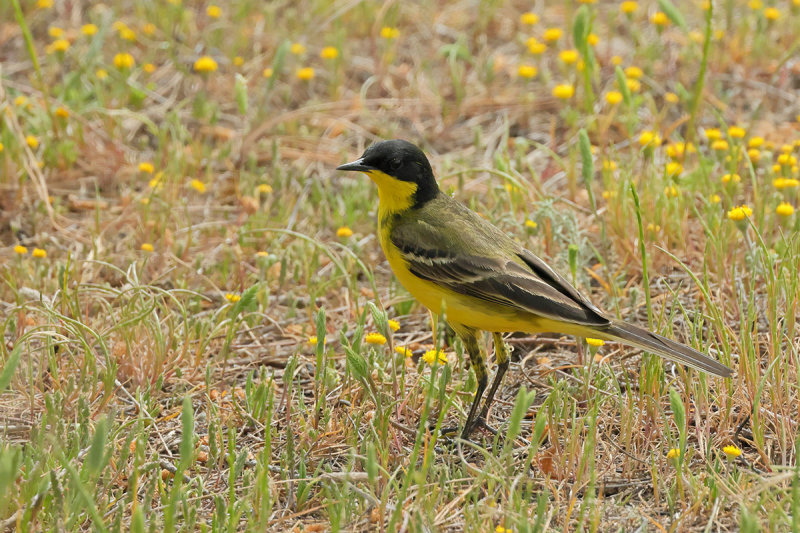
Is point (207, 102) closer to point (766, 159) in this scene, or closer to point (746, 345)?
point (766, 159)

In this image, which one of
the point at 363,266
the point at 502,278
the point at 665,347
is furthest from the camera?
the point at 363,266

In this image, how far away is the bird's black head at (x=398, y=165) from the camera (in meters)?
5.23

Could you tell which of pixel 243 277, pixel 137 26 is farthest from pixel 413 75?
pixel 243 277

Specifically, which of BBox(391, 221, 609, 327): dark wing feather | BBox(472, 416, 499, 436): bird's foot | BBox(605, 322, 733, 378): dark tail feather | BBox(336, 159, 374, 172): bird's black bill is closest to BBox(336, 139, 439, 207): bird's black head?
BBox(336, 159, 374, 172): bird's black bill

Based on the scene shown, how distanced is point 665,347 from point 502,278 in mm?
826

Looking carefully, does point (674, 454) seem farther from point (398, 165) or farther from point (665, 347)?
point (398, 165)

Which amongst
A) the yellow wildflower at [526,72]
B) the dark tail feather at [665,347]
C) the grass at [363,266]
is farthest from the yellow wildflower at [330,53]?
the dark tail feather at [665,347]

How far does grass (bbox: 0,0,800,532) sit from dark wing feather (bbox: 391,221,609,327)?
286mm

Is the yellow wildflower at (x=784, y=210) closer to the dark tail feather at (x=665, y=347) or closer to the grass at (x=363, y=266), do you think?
the grass at (x=363, y=266)

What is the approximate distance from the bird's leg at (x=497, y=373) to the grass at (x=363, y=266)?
0.10 meters

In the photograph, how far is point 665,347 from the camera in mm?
4336

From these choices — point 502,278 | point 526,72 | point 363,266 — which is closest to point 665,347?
point 502,278

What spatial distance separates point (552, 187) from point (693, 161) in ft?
3.24

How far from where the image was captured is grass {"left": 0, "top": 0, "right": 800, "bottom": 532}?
4.02 metres
